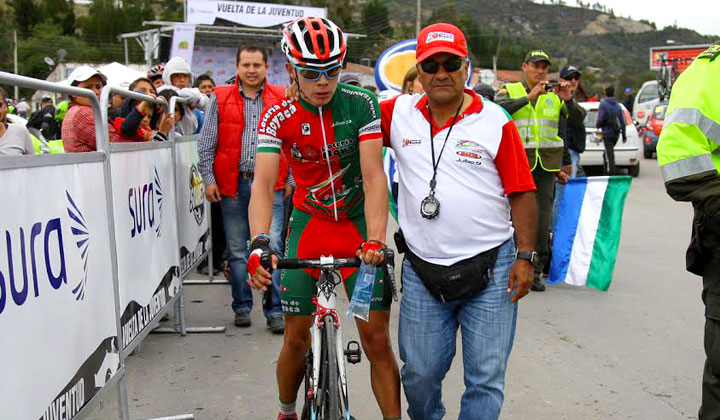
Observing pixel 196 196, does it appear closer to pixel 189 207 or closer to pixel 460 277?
pixel 189 207

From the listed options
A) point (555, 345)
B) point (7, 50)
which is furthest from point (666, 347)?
point (7, 50)

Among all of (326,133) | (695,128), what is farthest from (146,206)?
(695,128)

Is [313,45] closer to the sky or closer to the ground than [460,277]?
closer to the sky

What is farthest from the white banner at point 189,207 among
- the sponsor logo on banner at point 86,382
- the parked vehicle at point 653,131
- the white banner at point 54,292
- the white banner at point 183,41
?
the parked vehicle at point 653,131

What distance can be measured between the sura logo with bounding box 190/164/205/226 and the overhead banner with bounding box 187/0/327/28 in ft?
90.6

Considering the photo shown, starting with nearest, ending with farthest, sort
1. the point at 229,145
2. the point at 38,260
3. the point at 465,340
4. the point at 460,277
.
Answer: the point at 38,260 < the point at 460,277 < the point at 465,340 < the point at 229,145

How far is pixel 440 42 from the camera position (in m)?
3.76

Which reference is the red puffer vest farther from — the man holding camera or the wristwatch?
the wristwatch

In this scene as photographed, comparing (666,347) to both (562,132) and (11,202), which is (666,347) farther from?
(11,202)

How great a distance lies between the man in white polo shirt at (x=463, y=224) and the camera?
3.76m

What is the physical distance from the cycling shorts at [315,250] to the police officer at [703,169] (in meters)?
1.45

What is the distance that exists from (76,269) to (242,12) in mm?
32910

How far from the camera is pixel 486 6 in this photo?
187 metres

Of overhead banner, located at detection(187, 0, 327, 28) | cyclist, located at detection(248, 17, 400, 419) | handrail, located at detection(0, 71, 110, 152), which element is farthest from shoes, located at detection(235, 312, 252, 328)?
overhead banner, located at detection(187, 0, 327, 28)
